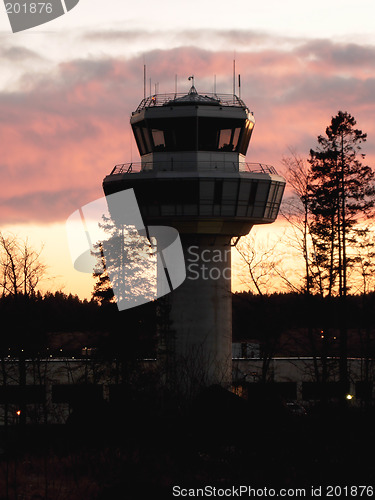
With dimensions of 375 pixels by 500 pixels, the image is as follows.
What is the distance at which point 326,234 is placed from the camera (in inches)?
1945

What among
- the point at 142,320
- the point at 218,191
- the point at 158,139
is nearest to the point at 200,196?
the point at 218,191

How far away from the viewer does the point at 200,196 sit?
4822cm

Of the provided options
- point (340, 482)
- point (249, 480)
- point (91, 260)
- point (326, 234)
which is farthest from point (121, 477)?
point (91, 260)

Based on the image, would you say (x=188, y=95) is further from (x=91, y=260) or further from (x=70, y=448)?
(x=70, y=448)

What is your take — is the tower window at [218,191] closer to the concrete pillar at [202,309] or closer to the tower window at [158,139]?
the concrete pillar at [202,309]

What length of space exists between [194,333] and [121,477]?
20.3 metres

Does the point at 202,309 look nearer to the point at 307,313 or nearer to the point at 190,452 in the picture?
the point at 307,313

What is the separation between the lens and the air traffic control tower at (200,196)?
48.4 metres

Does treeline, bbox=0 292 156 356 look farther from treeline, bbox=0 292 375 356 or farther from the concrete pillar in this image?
the concrete pillar

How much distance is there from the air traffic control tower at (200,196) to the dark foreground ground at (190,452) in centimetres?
581

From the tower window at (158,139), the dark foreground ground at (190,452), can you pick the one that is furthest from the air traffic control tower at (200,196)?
the dark foreground ground at (190,452)

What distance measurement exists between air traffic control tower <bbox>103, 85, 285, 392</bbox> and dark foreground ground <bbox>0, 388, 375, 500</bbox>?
5.81 metres

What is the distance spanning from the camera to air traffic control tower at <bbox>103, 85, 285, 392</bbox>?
48406 millimetres

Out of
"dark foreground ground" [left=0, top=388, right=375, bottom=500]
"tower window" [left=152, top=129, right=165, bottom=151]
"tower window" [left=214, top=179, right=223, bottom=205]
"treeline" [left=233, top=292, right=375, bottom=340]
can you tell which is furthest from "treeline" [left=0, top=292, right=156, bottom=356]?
"tower window" [left=214, top=179, right=223, bottom=205]
